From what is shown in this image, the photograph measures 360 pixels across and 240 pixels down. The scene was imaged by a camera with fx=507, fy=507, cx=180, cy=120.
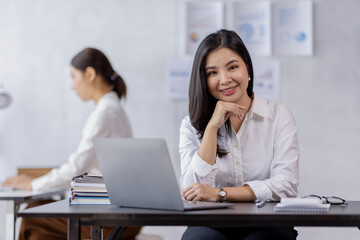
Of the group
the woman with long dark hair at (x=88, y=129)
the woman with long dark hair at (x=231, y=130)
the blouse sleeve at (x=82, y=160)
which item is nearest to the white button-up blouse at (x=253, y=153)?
the woman with long dark hair at (x=231, y=130)

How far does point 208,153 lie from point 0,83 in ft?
8.48

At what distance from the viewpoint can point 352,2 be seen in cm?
377

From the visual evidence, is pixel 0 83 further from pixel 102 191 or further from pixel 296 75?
pixel 102 191

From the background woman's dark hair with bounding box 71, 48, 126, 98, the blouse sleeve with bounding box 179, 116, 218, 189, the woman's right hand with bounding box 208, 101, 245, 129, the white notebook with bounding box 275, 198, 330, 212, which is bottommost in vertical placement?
the white notebook with bounding box 275, 198, 330, 212

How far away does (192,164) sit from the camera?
1893 mm

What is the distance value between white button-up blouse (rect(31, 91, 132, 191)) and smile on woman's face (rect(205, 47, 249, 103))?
1155 mm

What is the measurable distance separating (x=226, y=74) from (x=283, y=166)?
41 cm

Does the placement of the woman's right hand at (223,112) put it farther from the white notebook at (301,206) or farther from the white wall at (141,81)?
the white wall at (141,81)

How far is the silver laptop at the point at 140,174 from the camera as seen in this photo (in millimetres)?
1330

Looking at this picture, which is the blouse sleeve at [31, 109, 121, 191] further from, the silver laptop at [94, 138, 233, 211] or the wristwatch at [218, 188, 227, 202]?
the silver laptop at [94, 138, 233, 211]

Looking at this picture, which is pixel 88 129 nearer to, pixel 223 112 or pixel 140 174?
pixel 223 112

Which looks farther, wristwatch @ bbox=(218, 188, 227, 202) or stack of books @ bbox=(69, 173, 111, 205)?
wristwatch @ bbox=(218, 188, 227, 202)

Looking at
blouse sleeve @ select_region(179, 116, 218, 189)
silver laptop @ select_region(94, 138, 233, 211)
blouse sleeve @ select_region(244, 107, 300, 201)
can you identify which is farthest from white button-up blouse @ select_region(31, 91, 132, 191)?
silver laptop @ select_region(94, 138, 233, 211)

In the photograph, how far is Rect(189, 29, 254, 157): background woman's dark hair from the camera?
6.46 feet
